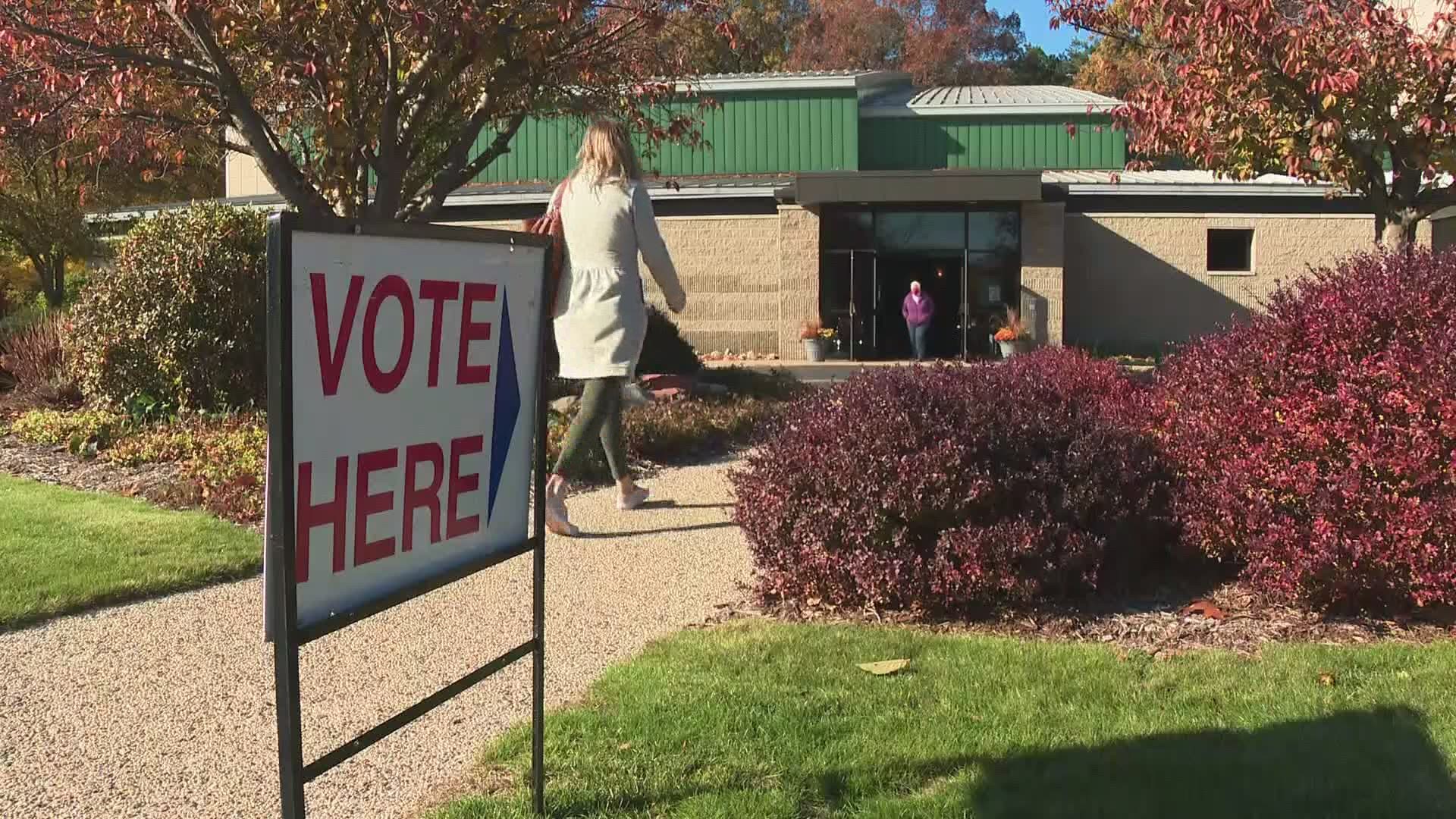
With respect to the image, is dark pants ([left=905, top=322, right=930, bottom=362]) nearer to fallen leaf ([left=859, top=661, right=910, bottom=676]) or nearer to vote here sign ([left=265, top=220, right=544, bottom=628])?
fallen leaf ([left=859, top=661, right=910, bottom=676])

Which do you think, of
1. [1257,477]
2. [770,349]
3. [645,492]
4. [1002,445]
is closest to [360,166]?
[645,492]

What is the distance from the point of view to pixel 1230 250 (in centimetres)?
2539

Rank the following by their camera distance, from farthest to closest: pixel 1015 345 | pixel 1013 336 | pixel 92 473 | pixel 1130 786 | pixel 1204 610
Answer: pixel 1015 345 < pixel 1013 336 < pixel 92 473 < pixel 1204 610 < pixel 1130 786

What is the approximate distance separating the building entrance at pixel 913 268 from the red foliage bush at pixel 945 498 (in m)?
20.2

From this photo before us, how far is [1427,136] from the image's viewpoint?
376 inches

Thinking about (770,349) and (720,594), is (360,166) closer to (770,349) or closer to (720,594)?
(720,594)

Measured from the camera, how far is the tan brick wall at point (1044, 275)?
24344 millimetres

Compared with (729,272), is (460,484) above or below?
below

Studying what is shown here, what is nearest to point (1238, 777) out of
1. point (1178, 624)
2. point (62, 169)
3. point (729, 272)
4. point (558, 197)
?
point (1178, 624)

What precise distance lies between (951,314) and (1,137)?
1905 cm

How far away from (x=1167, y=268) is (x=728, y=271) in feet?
30.1

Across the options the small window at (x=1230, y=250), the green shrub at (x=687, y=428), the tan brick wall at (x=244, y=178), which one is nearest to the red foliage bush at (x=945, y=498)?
the green shrub at (x=687, y=428)

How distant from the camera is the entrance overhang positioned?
23.3m

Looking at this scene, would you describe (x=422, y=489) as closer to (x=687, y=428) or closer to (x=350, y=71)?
(x=687, y=428)
